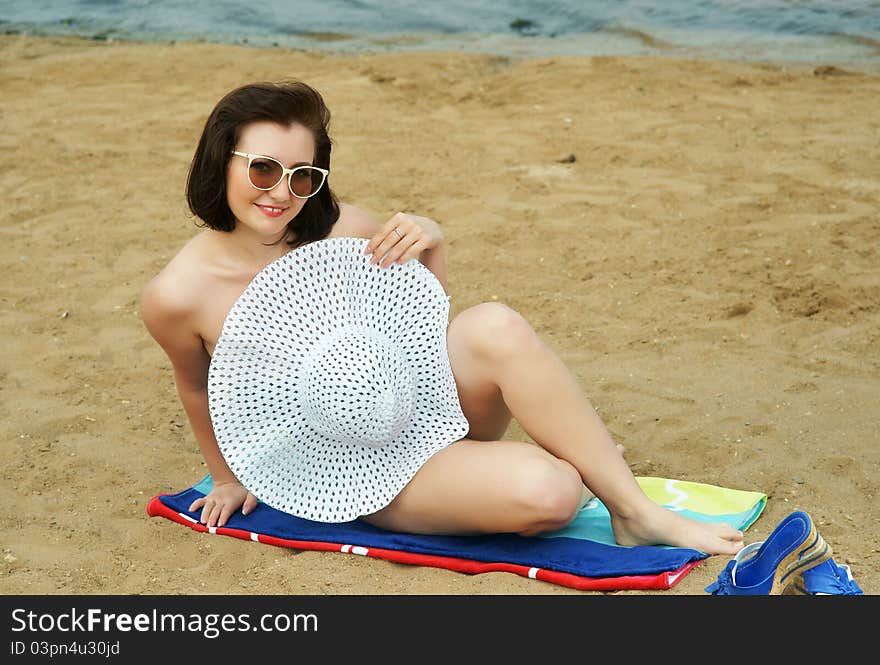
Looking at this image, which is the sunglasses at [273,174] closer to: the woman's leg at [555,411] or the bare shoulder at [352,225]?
the bare shoulder at [352,225]

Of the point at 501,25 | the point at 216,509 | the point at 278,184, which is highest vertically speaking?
the point at 278,184

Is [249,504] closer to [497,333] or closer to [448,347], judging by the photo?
[448,347]

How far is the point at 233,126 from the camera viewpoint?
8.39ft

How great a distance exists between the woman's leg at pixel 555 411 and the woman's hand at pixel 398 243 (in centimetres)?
21

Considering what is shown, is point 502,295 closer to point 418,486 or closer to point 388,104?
point 418,486

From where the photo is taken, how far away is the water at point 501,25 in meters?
8.14

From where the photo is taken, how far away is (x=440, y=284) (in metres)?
2.71

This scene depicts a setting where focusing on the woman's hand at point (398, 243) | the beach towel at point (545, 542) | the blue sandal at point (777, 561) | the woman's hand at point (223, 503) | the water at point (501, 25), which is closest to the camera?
the blue sandal at point (777, 561)

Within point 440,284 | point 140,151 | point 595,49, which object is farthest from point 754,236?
point 595,49

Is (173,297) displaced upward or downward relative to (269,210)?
downward

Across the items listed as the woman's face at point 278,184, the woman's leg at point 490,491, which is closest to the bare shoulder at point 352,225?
the woman's face at point 278,184

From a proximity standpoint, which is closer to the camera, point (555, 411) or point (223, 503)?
point (555, 411)

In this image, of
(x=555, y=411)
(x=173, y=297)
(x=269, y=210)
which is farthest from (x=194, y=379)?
(x=555, y=411)

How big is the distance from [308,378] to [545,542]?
0.66 meters
